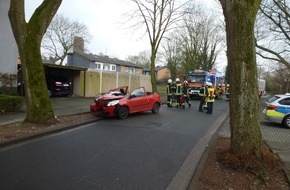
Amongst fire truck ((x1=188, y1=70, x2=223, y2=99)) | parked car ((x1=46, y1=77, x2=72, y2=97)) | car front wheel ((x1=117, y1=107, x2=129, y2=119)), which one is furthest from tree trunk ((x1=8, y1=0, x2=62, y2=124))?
fire truck ((x1=188, y1=70, x2=223, y2=99))

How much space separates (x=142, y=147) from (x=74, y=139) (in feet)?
7.08

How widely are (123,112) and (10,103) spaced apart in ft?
16.5

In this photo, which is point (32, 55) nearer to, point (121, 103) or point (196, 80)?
point (121, 103)

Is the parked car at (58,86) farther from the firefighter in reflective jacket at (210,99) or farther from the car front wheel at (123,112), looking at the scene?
the firefighter in reflective jacket at (210,99)

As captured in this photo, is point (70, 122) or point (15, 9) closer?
point (15, 9)

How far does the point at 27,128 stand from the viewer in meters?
10.1

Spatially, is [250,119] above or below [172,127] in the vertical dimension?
above

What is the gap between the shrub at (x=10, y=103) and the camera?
13691mm

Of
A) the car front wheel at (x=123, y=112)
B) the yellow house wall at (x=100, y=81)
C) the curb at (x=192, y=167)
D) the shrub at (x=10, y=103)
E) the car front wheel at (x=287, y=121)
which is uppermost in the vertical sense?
the yellow house wall at (x=100, y=81)

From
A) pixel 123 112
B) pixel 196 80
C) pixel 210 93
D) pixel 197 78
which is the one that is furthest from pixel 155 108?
pixel 197 78

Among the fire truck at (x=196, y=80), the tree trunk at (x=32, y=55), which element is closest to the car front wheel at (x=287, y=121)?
the tree trunk at (x=32, y=55)

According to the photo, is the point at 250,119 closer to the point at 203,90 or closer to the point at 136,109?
the point at 136,109

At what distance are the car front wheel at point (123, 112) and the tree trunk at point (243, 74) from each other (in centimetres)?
798

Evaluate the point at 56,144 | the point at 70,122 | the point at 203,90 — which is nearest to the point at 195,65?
the point at 203,90
